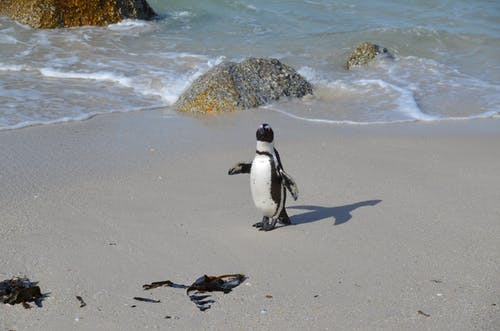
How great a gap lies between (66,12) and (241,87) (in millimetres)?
6686

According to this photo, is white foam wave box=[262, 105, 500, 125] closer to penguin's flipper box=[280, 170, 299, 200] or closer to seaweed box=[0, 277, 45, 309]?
penguin's flipper box=[280, 170, 299, 200]

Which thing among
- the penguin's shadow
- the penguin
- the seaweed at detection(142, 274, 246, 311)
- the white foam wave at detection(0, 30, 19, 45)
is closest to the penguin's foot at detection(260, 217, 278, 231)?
the penguin

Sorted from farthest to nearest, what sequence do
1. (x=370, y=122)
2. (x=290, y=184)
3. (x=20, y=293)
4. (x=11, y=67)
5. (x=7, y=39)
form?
(x=7, y=39) < (x=11, y=67) < (x=370, y=122) < (x=290, y=184) < (x=20, y=293)

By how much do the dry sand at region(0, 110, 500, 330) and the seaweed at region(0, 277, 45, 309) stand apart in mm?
48

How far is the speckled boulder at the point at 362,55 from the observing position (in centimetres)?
1173

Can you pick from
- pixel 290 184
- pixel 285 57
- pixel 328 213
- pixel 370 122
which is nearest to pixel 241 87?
pixel 370 122

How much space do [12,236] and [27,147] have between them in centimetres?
234

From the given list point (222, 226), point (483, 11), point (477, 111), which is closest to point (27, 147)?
point (222, 226)

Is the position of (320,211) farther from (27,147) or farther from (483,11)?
(483,11)

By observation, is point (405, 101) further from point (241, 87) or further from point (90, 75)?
point (90, 75)

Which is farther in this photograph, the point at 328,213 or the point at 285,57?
the point at 285,57

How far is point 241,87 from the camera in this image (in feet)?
29.4

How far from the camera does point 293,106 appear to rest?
8.96 m

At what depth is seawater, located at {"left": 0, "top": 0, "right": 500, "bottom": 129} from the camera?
350 inches
